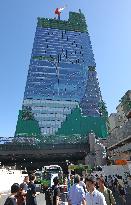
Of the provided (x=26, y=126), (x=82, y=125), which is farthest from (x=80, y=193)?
(x=26, y=126)

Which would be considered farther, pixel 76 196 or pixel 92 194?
pixel 76 196

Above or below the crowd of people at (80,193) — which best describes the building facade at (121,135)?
above

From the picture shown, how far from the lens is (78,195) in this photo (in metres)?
9.91

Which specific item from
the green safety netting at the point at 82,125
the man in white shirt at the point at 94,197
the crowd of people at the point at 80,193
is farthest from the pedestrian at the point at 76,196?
the green safety netting at the point at 82,125

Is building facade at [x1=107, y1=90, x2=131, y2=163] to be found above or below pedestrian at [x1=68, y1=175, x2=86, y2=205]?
above

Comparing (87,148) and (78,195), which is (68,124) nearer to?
(87,148)

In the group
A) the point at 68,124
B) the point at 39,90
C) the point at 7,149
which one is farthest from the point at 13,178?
the point at 39,90

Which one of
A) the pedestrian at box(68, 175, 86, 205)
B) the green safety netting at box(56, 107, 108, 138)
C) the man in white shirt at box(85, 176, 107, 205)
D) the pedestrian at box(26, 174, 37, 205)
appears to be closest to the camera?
the man in white shirt at box(85, 176, 107, 205)

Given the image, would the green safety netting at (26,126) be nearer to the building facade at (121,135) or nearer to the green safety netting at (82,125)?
the green safety netting at (82,125)

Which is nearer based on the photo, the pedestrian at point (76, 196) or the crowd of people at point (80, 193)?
the crowd of people at point (80, 193)

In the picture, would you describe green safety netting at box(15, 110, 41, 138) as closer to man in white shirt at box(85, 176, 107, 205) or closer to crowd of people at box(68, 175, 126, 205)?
crowd of people at box(68, 175, 126, 205)

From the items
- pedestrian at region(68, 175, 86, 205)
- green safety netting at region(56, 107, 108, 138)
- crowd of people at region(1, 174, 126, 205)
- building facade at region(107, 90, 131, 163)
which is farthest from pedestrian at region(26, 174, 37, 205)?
green safety netting at region(56, 107, 108, 138)

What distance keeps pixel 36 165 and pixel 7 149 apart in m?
29.1

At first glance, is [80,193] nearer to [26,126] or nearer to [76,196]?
[76,196]
